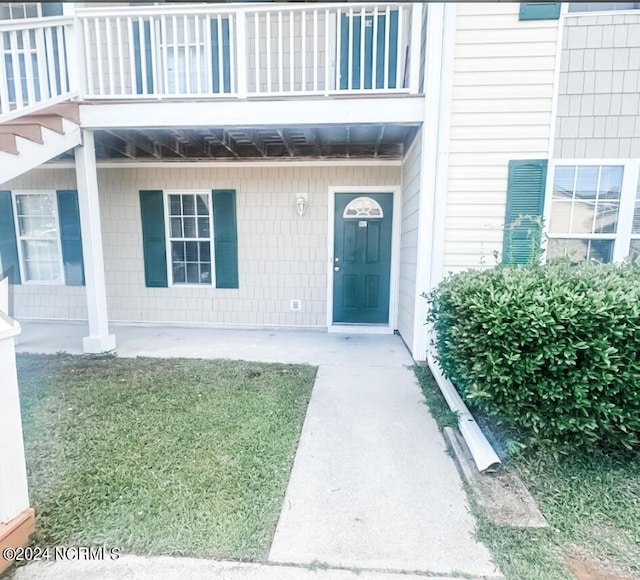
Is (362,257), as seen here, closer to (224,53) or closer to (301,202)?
(301,202)

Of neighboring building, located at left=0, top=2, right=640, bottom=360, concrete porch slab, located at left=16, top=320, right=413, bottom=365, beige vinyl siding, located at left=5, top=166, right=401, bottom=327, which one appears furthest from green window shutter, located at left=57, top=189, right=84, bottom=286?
Answer: concrete porch slab, located at left=16, top=320, right=413, bottom=365

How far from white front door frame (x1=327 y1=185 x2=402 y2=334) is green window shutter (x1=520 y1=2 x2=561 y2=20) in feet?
7.04

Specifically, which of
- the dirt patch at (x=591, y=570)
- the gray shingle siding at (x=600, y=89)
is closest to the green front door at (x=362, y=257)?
the gray shingle siding at (x=600, y=89)

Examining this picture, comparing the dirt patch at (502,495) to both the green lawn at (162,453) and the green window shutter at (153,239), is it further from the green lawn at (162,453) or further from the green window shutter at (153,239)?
the green window shutter at (153,239)

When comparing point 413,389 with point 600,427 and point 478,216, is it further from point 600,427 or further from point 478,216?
point 478,216

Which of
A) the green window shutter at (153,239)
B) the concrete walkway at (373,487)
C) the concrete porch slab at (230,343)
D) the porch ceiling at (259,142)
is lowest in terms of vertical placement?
the concrete walkway at (373,487)

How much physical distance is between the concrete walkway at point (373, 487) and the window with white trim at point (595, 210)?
2.03 meters

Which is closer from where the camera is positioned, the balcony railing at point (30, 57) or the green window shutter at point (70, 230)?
the balcony railing at point (30, 57)

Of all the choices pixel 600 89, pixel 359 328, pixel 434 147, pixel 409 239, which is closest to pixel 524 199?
pixel 434 147

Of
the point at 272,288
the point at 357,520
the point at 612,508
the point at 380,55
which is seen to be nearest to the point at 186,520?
the point at 357,520

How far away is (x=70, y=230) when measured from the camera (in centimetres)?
518

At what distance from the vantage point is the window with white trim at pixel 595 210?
3.34 metres

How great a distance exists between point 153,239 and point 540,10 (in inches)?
202

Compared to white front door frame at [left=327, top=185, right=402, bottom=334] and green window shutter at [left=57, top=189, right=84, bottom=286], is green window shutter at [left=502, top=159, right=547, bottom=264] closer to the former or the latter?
white front door frame at [left=327, top=185, right=402, bottom=334]
